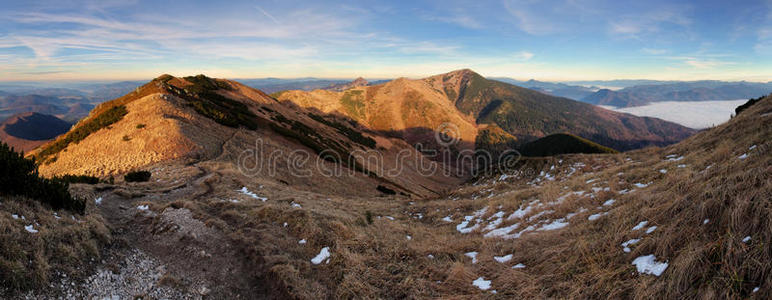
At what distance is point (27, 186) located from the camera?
754 centimetres

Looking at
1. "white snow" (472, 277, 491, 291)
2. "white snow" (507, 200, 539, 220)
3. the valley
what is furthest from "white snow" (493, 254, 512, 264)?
"white snow" (507, 200, 539, 220)

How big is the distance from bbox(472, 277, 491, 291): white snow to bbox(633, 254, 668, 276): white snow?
2.62 meters

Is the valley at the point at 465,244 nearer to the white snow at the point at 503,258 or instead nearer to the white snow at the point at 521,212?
the white snow at the point at 503,258

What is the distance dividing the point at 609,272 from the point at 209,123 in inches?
1915

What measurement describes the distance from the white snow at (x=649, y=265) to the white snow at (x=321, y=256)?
7124mm

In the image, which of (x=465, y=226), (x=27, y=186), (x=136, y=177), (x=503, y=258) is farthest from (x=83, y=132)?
(x=503, y=258)

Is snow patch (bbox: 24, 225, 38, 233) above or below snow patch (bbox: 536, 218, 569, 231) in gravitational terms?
above

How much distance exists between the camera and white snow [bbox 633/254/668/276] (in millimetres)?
4441

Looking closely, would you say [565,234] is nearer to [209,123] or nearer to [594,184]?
[594,184]

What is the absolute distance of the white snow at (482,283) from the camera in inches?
230

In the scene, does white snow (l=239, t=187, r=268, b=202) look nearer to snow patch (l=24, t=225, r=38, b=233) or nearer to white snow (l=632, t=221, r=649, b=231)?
snow patch (l=24, t=225, r=38, b=233)

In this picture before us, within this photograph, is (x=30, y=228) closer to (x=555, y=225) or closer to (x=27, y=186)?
(x=27, y=186)

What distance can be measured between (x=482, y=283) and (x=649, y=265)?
2.91 meters

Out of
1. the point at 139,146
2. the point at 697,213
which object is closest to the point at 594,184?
the point at 697,213
